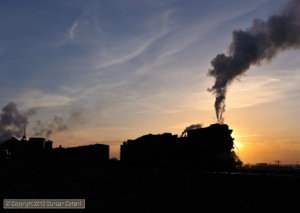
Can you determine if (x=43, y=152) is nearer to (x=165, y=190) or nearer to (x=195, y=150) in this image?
(x=195, y=150)

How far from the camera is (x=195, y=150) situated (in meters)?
29.7

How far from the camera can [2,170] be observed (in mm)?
30234

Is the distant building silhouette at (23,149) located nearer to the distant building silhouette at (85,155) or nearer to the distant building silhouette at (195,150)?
the distant building silhouette at (85,155)

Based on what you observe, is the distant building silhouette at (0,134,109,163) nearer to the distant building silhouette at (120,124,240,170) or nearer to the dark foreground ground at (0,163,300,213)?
the distant building silhouette at (120,124,240,170)

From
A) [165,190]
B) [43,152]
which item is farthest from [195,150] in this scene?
[43,152]

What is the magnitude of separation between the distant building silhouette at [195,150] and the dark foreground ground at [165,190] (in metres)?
8.48

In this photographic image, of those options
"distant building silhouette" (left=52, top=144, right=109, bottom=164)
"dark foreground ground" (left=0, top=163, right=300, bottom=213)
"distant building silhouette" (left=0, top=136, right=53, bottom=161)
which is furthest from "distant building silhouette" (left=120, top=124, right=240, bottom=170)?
"distant building silhouette" (left=0, top=136, right=53, bottom=161)

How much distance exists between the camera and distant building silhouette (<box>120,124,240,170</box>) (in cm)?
2841

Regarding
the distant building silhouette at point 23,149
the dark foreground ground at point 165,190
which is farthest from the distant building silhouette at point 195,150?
the distant building silhouette at point 23,149

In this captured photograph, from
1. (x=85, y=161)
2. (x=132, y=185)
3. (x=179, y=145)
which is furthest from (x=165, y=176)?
(x=85, y=161)

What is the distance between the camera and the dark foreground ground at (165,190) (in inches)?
519

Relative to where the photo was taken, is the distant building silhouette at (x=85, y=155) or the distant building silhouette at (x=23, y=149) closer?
the distant building silhouette at (x=23, y=149)

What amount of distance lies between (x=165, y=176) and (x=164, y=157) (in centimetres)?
1441

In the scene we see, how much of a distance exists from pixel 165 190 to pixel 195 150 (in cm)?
1219
